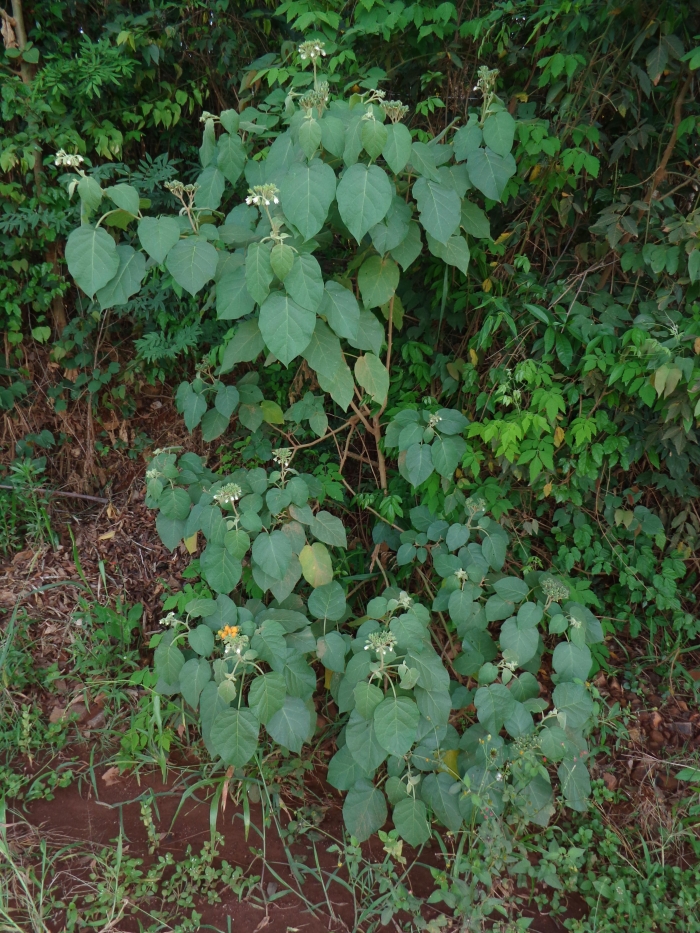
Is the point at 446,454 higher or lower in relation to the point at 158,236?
lower

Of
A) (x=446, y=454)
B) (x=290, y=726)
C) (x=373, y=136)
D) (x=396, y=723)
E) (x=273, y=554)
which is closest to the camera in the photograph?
(x=373, y=136)

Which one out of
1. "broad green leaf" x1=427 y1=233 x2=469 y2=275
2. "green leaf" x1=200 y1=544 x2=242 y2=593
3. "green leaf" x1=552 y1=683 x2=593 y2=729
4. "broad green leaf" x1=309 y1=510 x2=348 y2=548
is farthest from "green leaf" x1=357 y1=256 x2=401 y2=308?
"green leaf" x1=552 y1=683 x2=593 y2=729

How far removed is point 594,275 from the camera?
7.98 feet

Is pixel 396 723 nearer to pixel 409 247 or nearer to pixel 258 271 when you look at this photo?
pixel 258 271

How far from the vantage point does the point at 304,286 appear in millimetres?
1748

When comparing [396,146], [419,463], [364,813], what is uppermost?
[396,146]

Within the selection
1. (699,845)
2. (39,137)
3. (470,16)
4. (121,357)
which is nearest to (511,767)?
(699,845)

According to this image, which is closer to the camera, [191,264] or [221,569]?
[191,264]

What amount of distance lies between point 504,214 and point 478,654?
160 centimetres

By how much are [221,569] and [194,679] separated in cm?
34

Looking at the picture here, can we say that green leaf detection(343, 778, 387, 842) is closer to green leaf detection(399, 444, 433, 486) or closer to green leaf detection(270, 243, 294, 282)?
green leaf detection(399, 444, 433, 486)

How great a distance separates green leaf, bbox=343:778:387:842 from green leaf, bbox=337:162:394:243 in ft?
5.29

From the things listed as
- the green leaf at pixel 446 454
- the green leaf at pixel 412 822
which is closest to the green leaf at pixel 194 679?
the green leaf at pixel 412 822

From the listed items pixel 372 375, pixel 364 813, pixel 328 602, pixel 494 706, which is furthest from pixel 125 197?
pixel 364 813
